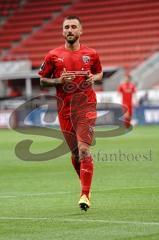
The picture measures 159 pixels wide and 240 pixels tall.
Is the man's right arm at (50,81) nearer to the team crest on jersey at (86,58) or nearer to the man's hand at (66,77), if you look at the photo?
the man's hand at (66,77)

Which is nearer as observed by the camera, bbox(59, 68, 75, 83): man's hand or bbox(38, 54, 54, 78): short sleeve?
bbox(59, 68, 75, 83): man's hand

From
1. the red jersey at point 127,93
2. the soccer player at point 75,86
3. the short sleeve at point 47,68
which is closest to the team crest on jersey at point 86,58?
the soccer player at point 75,86

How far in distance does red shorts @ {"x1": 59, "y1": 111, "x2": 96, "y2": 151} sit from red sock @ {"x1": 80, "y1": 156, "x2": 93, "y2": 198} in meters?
0.24

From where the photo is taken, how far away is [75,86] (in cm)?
991

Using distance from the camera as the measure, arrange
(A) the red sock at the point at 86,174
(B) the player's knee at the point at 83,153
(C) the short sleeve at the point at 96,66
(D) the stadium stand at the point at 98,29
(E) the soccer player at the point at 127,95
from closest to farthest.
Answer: (A) the red sock at the point at 86,174 < (B) the player's knee at the point at 83,153 < (C) the short sleeve at the point at 96,66 < (E) the soccer player at the point at 127,95 < (D) the stadium stand at the point at 98,29

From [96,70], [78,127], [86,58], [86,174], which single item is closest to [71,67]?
[86,58]

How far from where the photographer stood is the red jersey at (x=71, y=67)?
9.92m

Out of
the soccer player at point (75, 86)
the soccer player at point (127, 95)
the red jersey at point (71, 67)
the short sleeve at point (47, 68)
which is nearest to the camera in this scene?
the soccer player at point (75, 86)

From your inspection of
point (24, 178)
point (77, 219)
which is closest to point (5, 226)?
point (77, 219)

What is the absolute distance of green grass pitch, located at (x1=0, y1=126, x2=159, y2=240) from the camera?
7.71 m

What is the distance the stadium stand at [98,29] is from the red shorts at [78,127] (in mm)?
29970

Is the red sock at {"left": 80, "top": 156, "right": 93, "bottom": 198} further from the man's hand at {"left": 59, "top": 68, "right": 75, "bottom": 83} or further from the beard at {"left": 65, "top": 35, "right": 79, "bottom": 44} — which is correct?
the beard at {"left": 65, "top": 35, "right": 79, "bottom": 44}

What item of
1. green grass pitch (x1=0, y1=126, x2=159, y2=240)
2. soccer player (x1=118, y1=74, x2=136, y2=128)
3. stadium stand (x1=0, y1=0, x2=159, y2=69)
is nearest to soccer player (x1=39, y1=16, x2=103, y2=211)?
green grass pitch (x1=0, y1=126, x2=159, y2=240)

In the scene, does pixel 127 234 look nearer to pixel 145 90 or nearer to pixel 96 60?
pixel 96 60
